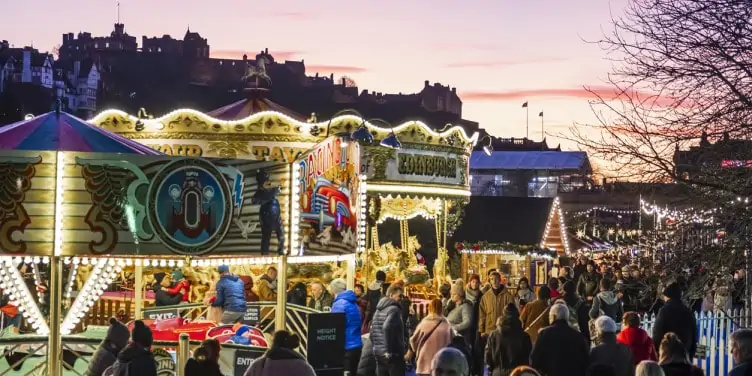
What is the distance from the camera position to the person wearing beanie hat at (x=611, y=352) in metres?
12.1

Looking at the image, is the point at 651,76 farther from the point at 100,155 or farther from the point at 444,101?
the point at 444,101

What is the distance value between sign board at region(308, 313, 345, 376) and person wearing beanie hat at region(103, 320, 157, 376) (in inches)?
149

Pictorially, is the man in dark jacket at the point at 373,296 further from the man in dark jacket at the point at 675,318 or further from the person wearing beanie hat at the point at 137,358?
the person wearing beanie hat at the point at 137,358

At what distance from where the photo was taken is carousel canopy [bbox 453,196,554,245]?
1671 inches

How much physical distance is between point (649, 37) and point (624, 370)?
3.18 m

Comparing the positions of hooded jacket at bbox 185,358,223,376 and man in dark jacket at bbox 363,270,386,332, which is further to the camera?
man in dark jacket at bbox 363,270,386,332

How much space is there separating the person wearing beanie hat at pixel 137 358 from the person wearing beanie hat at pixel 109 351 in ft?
3.11

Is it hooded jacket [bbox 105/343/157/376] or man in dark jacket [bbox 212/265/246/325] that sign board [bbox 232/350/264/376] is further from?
hooded jacket [bbox 105/343/157/376]

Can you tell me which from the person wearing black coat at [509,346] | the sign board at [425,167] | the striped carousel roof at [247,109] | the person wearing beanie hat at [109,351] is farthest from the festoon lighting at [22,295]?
the sign board at [425,167]

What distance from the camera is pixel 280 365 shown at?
10492mm

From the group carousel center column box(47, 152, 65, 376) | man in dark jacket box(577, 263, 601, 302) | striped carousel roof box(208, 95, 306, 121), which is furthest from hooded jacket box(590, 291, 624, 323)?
striped carousel roof box(208, 95, 306, 121)

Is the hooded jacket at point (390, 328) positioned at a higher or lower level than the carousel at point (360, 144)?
lower

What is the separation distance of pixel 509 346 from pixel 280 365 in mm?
3853

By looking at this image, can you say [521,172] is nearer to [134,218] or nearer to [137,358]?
[134,218]
